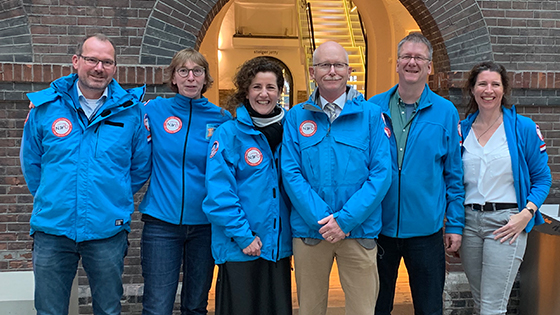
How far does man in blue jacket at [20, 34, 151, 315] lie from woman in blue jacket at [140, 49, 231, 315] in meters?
0.20

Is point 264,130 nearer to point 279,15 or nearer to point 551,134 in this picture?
point 551,134

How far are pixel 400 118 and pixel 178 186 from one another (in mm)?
1438

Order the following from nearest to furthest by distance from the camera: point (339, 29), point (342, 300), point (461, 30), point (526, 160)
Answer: point (526, 160) → point (461, 30) → point (342, 300) → point (339, 29)

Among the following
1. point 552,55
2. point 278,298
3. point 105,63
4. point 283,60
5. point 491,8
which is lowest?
point 278,298

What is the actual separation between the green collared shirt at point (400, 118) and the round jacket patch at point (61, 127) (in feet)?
6.24

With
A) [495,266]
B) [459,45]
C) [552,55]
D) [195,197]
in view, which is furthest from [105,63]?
[552,55]

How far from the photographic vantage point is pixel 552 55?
4.45 m

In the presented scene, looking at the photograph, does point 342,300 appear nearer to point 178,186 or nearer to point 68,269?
point 178,186

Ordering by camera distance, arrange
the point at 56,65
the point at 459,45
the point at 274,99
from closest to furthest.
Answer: the point at 274,99
the point at 56,65
the point at 459,45

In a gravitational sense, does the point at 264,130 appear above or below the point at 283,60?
below

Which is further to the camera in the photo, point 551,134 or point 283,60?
point 283,60

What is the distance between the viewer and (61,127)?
258 centimetres

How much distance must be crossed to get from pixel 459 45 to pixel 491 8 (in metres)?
0.46

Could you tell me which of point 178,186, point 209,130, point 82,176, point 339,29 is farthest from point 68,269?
point 339,29
